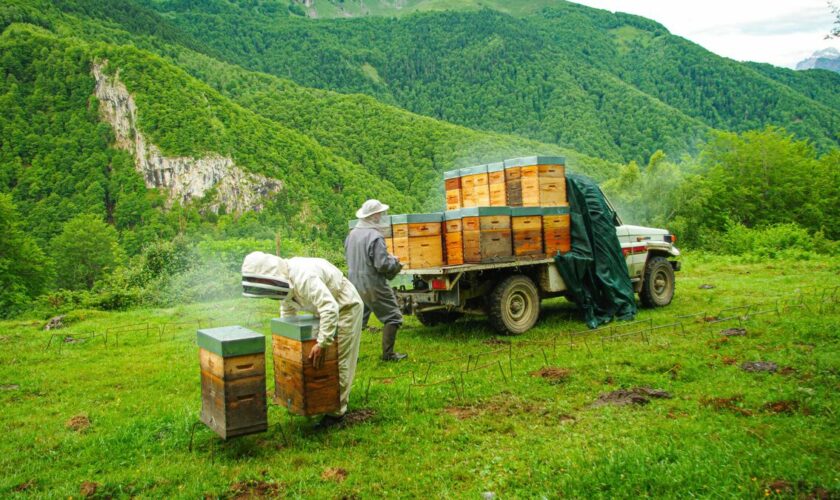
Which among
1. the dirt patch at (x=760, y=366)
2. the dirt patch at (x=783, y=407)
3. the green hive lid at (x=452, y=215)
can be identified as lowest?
the dirt patch at (x=783, y=407)

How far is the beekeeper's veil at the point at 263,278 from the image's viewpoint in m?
4.91

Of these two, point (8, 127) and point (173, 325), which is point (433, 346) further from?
point (8, 127)

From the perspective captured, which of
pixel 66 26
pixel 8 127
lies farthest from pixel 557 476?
pixel 66 26

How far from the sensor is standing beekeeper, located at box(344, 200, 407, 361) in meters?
7.98

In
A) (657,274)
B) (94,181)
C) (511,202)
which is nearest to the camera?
(511,202)

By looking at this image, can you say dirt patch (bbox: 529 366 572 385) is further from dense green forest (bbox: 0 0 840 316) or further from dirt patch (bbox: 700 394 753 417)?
dense green forest (bbox: 0 0 840 316)

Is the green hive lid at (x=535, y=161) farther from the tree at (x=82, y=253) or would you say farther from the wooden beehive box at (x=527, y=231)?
the tree at (x=82, y=253)

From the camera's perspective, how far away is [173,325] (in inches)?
488

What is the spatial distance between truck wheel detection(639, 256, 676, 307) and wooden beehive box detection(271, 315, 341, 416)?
835cm

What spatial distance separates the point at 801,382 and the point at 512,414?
303 centimetres

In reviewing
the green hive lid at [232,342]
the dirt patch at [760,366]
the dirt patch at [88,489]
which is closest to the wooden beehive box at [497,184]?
the dirt patch at [760,366]

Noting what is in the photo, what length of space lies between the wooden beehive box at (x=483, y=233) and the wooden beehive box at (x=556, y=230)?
1009mm

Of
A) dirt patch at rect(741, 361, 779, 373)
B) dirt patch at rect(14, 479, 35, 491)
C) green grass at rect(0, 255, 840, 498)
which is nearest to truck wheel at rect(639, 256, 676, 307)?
green grass at rect(0, 255, 840, 498)

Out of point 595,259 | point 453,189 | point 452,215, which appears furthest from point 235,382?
point 595,259
